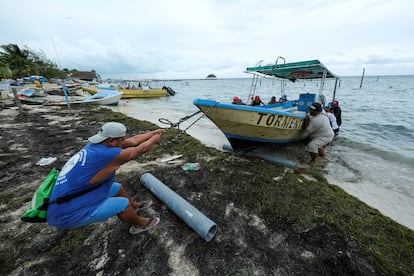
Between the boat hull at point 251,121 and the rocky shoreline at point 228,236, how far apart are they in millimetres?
1229

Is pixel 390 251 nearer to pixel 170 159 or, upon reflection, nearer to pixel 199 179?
pixel 199 179

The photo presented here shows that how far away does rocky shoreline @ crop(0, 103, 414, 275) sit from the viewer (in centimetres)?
223

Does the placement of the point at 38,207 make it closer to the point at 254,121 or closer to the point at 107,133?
the point at 107,133

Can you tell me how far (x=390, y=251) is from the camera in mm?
2520

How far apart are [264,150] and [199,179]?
3.43 metres

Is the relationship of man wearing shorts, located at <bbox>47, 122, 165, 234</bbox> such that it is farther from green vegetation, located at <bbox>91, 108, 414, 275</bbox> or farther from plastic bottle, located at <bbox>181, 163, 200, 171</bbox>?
plastic bottle, located at <bbox>181, 163, 200, 171</bbox>

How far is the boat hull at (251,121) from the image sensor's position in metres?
4.53

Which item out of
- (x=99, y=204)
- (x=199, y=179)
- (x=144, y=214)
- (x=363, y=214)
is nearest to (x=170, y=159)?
(x=199, y=179)

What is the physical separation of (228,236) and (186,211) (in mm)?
710

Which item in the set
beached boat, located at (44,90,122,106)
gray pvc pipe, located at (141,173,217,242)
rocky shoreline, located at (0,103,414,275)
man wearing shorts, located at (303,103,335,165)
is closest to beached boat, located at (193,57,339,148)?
man wearing shorts, located at (303,103,335,165)

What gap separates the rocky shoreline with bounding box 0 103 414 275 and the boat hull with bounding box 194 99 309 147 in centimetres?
123

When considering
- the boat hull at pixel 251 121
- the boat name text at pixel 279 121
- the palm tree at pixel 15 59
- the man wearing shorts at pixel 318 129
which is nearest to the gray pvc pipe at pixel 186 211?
the boat hull at pixel 251 121

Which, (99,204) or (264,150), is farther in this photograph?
(264,150)

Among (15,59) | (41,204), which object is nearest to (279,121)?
(41,204)
